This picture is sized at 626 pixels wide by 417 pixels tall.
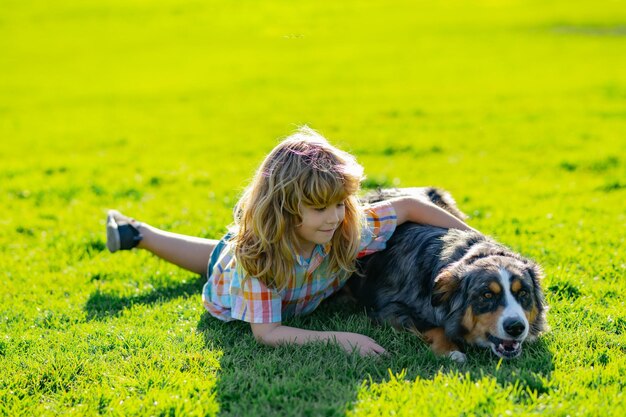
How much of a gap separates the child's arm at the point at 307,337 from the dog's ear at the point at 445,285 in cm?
58

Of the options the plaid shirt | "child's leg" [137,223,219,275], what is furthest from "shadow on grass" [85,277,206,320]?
the plaid shirt

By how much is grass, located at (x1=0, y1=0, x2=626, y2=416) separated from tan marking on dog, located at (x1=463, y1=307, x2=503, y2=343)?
13 cm

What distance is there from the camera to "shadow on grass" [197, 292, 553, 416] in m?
4.42

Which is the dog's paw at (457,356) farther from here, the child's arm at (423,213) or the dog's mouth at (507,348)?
the child's arm at (423,213)

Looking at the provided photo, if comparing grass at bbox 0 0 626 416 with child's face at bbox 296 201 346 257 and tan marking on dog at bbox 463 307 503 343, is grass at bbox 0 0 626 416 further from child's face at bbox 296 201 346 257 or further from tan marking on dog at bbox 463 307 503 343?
child's face at bbox 296 201 346 257

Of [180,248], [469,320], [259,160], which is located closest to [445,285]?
[469,320]

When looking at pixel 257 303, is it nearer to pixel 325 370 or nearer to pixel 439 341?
pixel 325 370

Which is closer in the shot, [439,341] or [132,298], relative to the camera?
[439,341]

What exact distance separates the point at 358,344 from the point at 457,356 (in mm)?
705

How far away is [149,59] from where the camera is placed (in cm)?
2994

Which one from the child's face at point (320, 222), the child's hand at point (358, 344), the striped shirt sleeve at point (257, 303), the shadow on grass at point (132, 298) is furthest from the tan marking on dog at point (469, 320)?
the shadow on grass at point (132, 298)

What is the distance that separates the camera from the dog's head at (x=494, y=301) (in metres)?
4.86

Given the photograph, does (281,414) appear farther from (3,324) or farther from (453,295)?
(3,324)

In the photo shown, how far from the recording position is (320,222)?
5207mm
